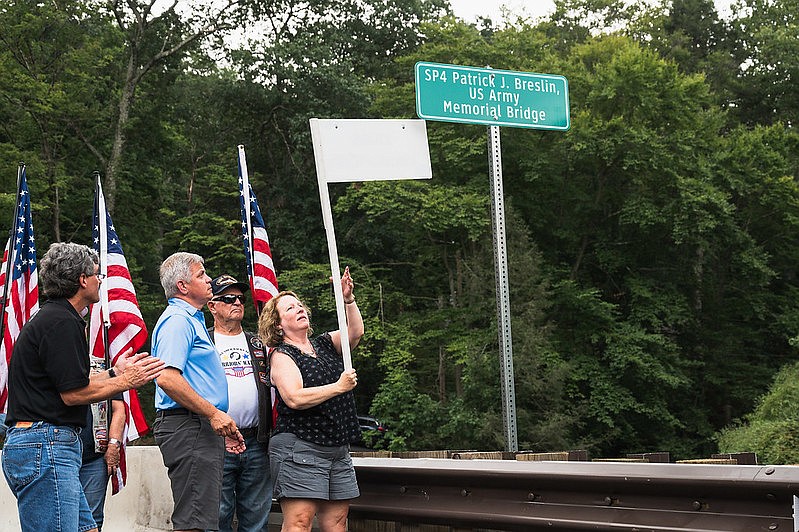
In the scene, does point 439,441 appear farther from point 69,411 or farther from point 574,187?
point 69,411

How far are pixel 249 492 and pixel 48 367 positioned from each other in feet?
6.67

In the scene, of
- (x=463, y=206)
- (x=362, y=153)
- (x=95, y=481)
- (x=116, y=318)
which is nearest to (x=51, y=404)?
(x=95, y=481)

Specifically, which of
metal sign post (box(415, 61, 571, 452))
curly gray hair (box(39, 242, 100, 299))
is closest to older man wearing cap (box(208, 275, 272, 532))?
curly gray hair (box(39, 242, 100, 299))

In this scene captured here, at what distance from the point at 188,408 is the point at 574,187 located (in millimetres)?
→ 33104

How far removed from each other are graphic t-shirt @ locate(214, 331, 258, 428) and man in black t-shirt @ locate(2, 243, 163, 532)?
1388 mm

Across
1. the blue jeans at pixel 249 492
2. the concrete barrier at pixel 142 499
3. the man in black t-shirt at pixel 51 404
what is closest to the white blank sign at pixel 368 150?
the man in black t-shirt at pixel 51 404

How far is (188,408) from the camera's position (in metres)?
6.11

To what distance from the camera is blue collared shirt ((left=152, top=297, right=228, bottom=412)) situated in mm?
6129

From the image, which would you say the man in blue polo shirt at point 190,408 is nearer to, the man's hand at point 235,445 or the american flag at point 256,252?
the man's hand at point 235,445

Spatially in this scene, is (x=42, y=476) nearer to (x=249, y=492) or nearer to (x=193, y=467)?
(x=193, y=467)

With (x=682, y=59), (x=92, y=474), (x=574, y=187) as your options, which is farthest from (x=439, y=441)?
(x=92, y=474)

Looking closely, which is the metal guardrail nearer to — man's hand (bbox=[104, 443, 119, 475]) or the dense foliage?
man's hand (bbox=[104, 443, 119, 475])

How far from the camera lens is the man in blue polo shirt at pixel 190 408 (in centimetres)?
610

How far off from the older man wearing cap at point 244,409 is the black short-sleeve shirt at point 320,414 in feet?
1.80
